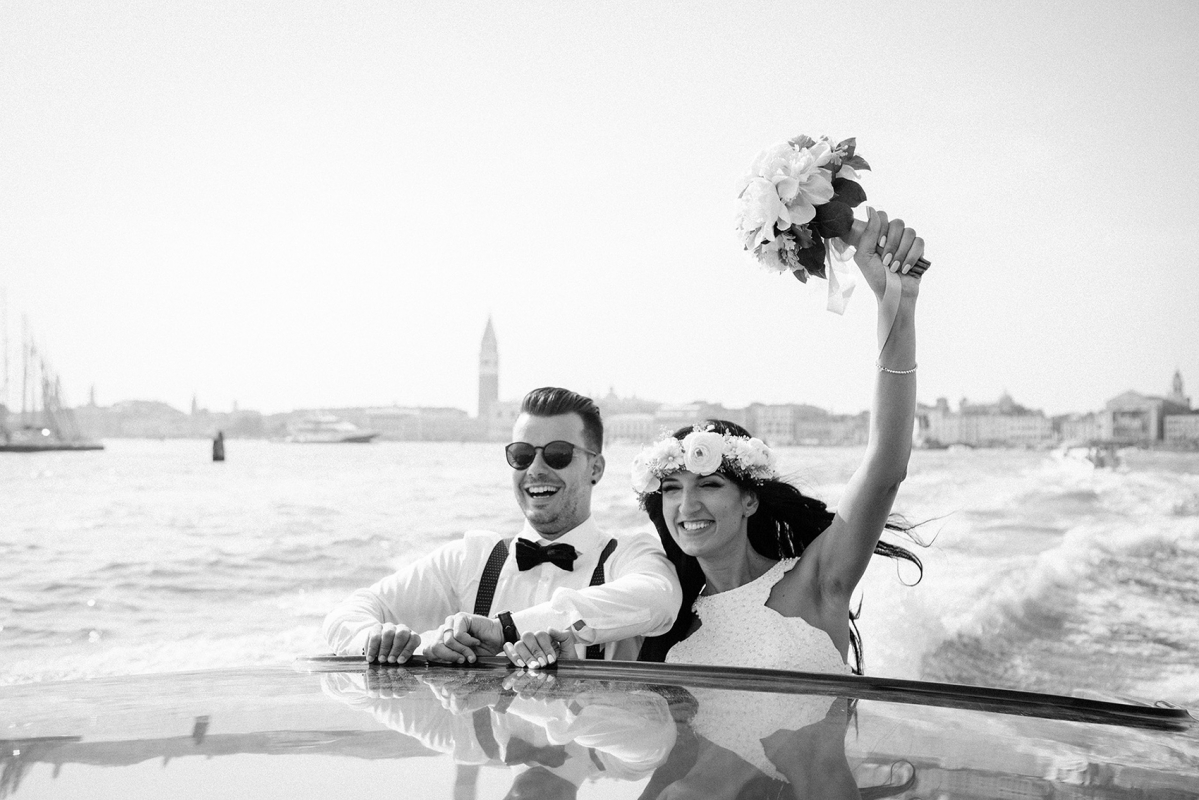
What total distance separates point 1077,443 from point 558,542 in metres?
54.5

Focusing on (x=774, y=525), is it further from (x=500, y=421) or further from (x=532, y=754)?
(x=500, y=421)

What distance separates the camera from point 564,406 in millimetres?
3586

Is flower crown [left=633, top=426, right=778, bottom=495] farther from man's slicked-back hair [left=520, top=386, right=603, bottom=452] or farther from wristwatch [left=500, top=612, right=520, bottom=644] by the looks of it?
wristwatch [left=500, top=612, right=520, bottom=644]

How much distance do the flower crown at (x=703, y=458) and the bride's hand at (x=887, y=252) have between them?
0.96 metres

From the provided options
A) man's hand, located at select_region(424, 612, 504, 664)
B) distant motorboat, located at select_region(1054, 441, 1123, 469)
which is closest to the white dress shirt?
man's hand, located at select_region(424, 612, 504, 664)

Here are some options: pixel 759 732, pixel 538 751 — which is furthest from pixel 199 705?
pixel 759 732

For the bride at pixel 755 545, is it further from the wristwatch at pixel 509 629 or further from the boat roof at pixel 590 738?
the boat roof at pixel 590 738

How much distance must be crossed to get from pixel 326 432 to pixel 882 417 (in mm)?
92929

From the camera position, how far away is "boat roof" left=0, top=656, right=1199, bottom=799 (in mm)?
1336

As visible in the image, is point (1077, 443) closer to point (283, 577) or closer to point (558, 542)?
point (283, 577)

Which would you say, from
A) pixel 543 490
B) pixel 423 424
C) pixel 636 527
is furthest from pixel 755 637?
pixel 423 424

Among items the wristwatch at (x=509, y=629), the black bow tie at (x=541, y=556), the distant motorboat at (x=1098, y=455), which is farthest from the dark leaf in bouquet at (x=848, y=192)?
the distant motorboat at (x=1098, y=455)

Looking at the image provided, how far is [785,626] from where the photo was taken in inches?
127

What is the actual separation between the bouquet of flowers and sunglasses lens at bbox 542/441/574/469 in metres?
1.17
